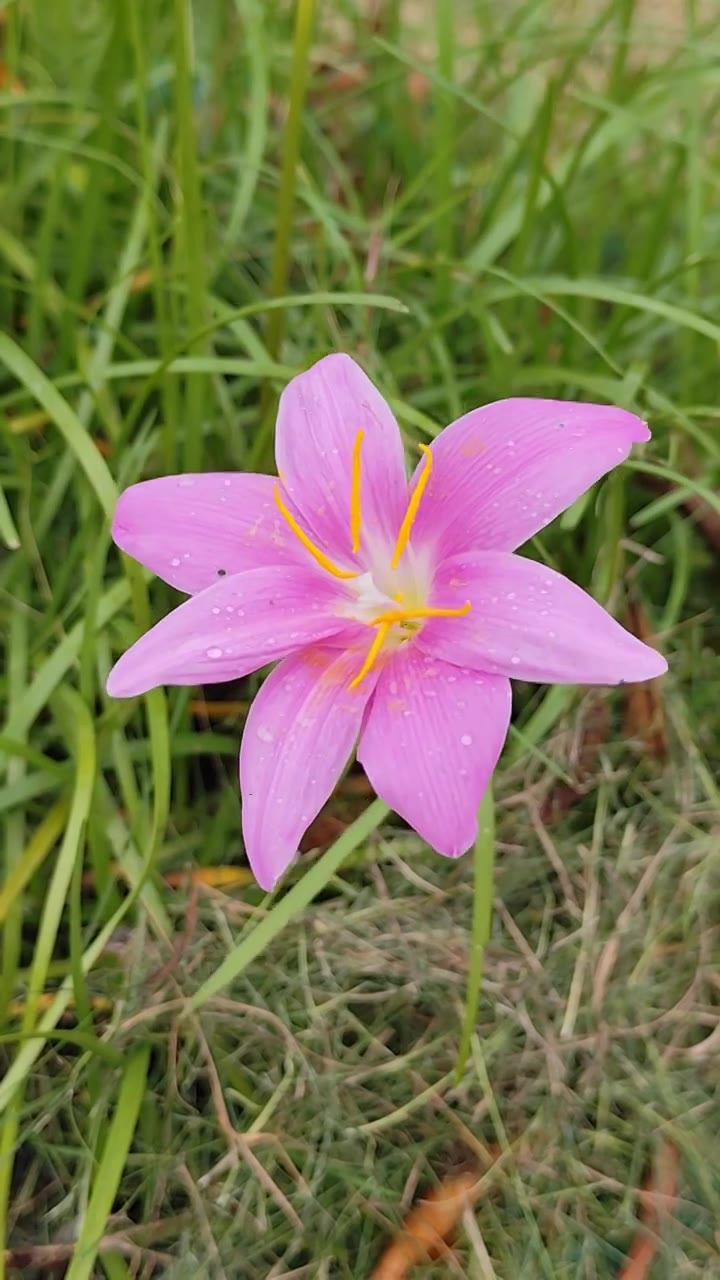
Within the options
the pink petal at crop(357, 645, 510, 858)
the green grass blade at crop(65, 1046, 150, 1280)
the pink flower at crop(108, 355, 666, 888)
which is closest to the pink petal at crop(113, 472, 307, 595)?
the pink flower at crop(108, 355, 666, 888)

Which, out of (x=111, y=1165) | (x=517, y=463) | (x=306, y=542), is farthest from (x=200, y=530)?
(x=111, y=1165)

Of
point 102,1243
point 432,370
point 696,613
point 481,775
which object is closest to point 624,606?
point 696,613

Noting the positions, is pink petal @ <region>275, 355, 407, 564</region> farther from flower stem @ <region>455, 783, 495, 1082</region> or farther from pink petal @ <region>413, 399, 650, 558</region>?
flower stem @ <region>455, 783, 495, 1082</region>

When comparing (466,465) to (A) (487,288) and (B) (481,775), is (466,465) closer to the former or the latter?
(B) (481,775)

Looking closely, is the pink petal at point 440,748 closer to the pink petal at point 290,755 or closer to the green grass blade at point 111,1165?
the pink petal at point 290,755

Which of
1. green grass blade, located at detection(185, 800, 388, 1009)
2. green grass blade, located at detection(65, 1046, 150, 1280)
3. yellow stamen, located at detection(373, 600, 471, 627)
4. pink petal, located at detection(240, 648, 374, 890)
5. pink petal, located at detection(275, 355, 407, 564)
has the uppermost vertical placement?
pink petal, located at detection(275, 355, 407, 564)

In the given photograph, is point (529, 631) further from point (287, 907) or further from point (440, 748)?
point (287, 907)
